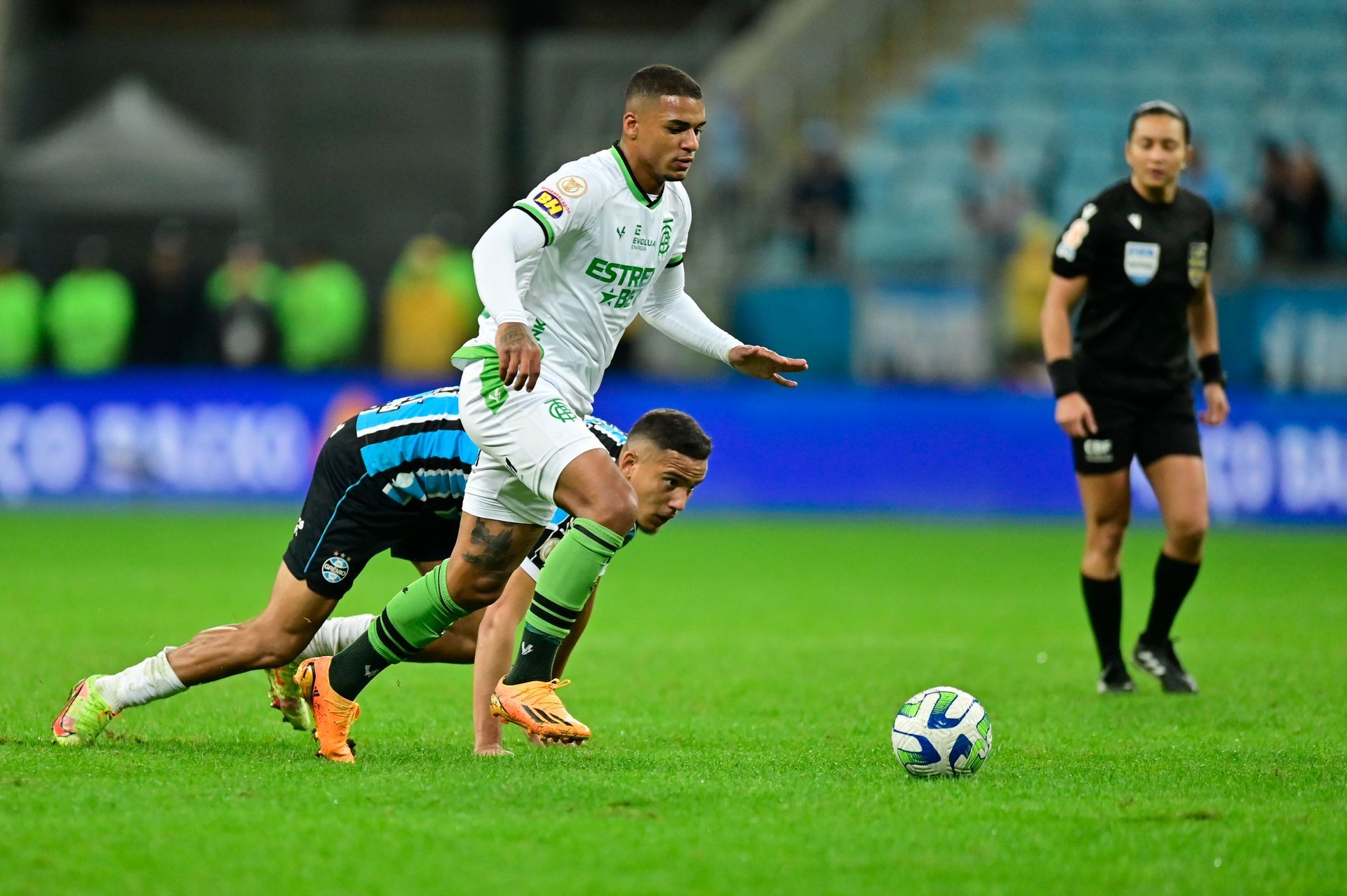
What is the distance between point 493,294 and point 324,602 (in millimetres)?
1272

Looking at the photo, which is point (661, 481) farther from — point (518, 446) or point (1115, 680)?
point (1115, 680)

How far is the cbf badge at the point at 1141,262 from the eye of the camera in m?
8.44

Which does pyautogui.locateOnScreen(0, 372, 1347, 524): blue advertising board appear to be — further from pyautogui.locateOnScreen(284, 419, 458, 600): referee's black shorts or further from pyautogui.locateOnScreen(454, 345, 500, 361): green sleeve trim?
pyautogui.locateOnScreen(454, 345, 500, 361): green sleeve trim

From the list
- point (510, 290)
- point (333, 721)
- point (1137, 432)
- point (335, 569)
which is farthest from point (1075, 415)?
point (333, 721)

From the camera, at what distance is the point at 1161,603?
8594mm

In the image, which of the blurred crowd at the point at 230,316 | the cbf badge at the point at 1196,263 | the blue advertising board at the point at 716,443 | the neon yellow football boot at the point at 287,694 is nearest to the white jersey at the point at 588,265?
the neon yellow football boot at the point at 287,694

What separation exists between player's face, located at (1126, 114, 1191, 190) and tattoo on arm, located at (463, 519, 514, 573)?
12.3 feet

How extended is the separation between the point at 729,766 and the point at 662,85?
7.64 ft

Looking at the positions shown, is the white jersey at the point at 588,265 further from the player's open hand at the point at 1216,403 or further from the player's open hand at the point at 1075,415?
the player's open hand at the point at 1216,403

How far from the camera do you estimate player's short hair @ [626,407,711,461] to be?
20.7ft

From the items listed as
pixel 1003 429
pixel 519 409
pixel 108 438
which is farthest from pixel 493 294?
pixel 108 438

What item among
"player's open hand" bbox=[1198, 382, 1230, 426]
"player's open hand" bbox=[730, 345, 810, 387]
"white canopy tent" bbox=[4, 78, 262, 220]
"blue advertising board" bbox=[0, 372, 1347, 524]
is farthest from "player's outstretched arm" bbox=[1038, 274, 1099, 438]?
"white canopy tent" bbox=[4, 78, 262, 220]

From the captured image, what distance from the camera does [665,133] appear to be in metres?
6.31

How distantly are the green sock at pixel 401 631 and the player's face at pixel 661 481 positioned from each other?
71 centimetres
